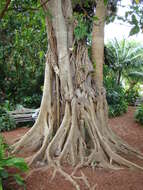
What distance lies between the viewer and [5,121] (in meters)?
8.22

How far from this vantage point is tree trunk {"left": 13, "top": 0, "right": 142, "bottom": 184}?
4.62m

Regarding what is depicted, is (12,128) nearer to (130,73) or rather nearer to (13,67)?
(13,67)

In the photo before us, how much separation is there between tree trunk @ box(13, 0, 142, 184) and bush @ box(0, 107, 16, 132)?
2905 millimetres

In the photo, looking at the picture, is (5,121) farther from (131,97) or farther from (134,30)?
(131,97)

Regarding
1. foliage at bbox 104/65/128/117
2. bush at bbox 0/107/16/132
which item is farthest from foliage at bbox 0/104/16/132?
foliage at bbox 104/65/128/117

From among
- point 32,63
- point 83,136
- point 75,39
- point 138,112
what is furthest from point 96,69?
point 32,63

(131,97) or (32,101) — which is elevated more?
(131,97)

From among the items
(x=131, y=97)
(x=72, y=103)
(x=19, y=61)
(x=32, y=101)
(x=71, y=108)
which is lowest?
(x=71, y=108)

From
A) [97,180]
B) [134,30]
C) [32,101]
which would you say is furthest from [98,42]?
[32,101]

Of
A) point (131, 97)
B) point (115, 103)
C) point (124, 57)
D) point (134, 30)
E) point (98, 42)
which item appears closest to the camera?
point (134, 30)

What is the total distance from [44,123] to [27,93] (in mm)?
5606

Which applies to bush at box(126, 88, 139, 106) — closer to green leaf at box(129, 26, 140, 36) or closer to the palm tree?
the palm tree

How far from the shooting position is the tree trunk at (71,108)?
462 cm

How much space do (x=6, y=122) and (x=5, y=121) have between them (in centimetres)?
13
